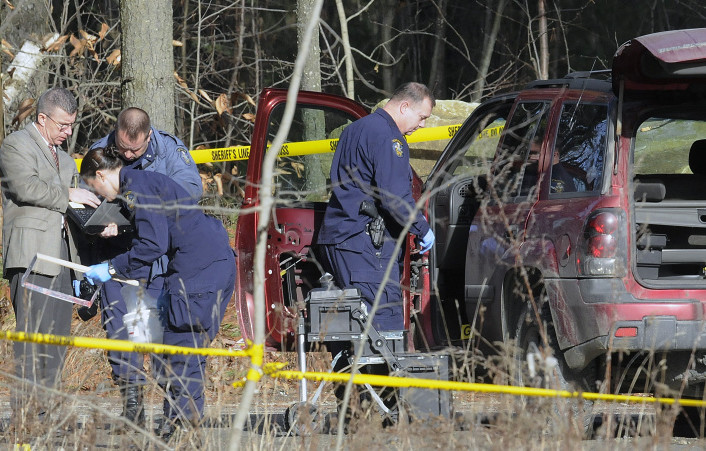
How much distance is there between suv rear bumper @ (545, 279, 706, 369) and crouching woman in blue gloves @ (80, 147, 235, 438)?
1.87 meters

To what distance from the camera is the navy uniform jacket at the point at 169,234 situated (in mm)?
5184

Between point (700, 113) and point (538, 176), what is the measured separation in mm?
960

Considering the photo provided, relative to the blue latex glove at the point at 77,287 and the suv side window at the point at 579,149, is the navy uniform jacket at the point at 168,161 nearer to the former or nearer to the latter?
the blue latex glove at the point at 77,287

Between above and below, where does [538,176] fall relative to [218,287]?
above

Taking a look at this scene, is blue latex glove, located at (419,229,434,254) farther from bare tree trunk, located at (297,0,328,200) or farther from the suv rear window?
the suv rear window

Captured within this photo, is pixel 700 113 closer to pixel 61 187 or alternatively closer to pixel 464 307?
pixel 464 307

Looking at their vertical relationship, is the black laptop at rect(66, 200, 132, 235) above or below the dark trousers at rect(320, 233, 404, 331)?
above

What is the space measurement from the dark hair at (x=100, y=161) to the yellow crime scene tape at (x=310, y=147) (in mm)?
2346

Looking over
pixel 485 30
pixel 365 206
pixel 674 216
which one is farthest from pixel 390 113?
pixel 485 30

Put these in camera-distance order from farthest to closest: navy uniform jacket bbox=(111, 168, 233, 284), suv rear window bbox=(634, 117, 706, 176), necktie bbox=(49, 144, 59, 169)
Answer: suv rear window bbox=(634, 117, 706, 176) < necktie bbox=(49, 144, 59, 169) < navy uniform jacket bbox=(111, 168, 233, 284)

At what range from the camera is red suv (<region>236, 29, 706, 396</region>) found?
4.96 metres

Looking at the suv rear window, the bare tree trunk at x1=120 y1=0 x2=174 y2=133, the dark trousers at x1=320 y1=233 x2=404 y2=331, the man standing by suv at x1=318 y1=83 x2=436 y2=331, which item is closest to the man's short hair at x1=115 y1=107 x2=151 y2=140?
the man standing by suv at x1=318 y1=83 x2=436 y2=331

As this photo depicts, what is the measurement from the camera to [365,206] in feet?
18.3

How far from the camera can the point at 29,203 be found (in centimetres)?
569
